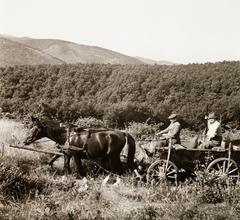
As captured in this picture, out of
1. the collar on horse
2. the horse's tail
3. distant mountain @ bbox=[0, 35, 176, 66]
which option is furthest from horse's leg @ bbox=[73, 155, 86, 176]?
distant mountain @ bbox=[0, 35, 176, 66]

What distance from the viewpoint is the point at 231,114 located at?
46.6 ft

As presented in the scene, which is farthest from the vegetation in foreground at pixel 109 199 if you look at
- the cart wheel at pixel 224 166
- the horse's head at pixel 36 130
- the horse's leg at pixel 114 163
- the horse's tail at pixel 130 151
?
the horse's head at pixel 36 130

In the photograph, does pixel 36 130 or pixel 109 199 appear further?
pixel 36 130

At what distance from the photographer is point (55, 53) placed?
45344mm

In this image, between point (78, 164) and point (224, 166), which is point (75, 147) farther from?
point (224, 166)

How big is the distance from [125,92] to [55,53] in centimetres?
3202

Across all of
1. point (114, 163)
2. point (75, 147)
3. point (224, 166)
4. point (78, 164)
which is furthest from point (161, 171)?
point (75, 147)

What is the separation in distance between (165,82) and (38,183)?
11.2 meters

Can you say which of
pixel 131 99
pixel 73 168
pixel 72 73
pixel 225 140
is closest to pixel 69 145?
pixel 73 168

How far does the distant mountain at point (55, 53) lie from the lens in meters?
33.0

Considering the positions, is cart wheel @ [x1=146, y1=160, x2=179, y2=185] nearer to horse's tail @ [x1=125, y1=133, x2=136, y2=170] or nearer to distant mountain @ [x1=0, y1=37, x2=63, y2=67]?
horse's tail @ [x1=125, y1=133, x2=136, y2=170]

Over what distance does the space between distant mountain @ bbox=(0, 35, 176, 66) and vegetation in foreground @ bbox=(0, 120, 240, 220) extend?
26336 mm

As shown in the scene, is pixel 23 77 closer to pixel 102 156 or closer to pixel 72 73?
pixel 72 73

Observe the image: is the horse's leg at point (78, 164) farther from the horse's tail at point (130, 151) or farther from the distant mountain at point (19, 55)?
the distant mountain at point (19, 55)
